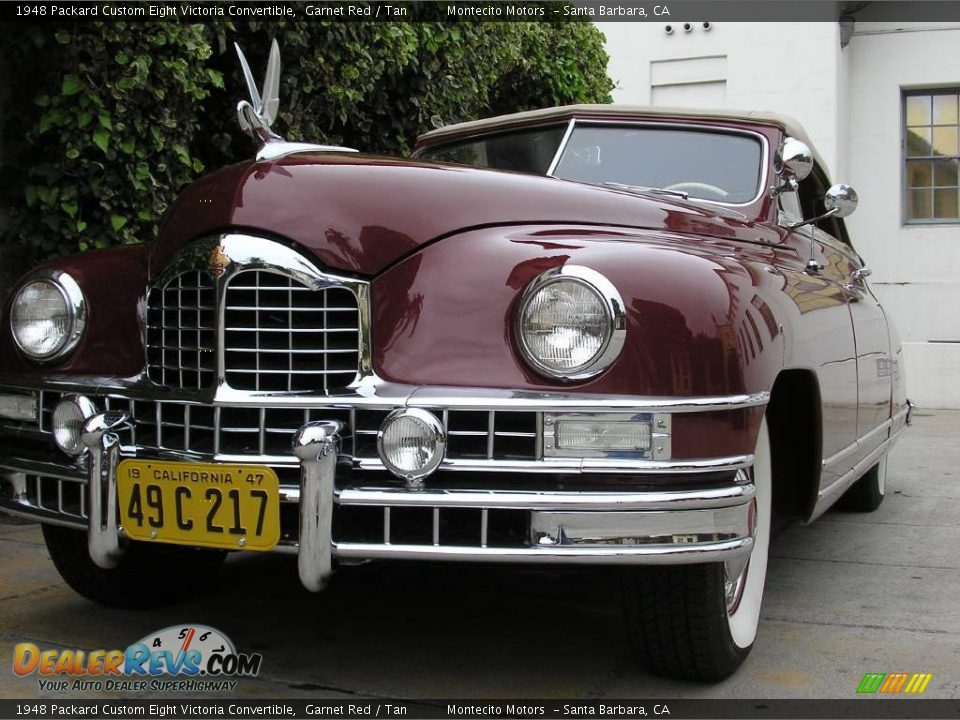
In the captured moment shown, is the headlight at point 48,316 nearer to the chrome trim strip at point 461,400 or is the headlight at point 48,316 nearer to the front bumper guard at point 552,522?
the chrome trim strip at point 461,400

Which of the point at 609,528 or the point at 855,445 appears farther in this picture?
the point at 855,445

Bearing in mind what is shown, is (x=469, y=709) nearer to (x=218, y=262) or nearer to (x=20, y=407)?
(x=218, y=262)

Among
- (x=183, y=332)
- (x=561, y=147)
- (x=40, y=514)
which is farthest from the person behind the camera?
(x=561, y=147)

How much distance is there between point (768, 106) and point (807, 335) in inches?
364

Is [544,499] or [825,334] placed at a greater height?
[825,334]

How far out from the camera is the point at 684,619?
8.15ft

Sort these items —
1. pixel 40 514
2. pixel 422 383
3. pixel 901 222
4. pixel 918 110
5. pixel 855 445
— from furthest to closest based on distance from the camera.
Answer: pixel 918 110, pixel 901 222, pixel 855 445, pixel 40 514, pixel 422 383

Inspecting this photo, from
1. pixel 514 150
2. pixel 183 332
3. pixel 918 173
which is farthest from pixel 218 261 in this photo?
pixel 918 173

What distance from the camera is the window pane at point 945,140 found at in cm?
1156

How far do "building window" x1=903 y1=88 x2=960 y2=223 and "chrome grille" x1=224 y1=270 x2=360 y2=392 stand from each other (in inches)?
412

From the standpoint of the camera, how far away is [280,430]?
2443mm

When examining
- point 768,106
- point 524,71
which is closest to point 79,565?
point 524,71

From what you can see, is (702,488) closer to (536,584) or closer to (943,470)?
(536,584)

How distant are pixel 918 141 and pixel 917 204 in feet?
2.21
